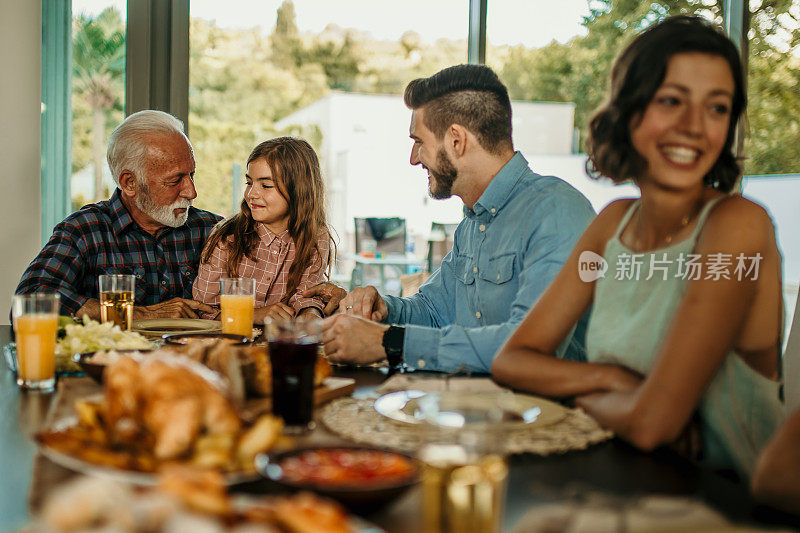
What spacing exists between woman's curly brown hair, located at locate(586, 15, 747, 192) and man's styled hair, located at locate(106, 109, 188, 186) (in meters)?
1.96

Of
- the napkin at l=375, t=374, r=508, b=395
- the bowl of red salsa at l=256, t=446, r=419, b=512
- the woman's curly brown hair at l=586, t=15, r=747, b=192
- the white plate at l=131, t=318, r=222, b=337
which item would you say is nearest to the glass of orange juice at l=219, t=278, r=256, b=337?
the white plate at l=131, t=318, r=222, b=337

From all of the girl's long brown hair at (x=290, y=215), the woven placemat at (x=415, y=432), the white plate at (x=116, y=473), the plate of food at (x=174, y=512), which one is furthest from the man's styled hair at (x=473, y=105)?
the plate of food at (x=174, y=512)

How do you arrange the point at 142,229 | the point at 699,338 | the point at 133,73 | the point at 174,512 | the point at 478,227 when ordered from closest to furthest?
the point at 174,512, the point at 699,338, the point at 478,227, the point at 142,229, the point at 133,73

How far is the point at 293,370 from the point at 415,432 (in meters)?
0.20

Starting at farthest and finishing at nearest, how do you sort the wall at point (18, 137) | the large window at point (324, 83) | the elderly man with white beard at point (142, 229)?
the large window at point (324, 83) < the wall at point (18, 137) < the elderly man with white beard at point (142, 229)

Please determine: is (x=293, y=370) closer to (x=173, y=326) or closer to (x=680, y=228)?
(x=680, y=228)

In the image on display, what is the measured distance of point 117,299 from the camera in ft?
6.50

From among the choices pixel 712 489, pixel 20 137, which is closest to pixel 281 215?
pixel 20 137

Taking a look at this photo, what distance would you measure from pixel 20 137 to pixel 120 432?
9.37ft

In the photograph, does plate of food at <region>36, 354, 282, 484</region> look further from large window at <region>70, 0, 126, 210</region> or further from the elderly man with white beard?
large window at <region>70, 0, 126, 210</region>

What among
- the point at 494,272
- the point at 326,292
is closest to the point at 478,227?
the point at 494,272

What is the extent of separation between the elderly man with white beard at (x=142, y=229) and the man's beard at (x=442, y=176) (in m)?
0.90

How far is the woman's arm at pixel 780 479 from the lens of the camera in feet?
2.89

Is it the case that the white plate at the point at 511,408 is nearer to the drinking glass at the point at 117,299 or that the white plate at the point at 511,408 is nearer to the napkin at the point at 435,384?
the napkin at the point at 435,384
